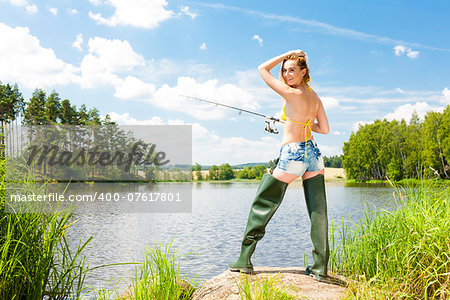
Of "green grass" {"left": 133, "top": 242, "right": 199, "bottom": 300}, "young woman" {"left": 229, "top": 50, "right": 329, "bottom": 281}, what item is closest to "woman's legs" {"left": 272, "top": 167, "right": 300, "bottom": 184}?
"young woman" {"left": 229, "top": 50, "right": 329, "bottom": 281}

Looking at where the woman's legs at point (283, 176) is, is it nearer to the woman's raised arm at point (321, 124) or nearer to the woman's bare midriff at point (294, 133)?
the woman's bare midriff at point (294, 133)

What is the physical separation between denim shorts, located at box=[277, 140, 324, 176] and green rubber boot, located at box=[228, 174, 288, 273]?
7.3 inches

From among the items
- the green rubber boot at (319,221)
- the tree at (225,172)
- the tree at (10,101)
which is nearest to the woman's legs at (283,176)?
the green rubber boot at (319,221)

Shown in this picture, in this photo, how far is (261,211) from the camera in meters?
4.38

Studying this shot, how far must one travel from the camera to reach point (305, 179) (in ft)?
14.7

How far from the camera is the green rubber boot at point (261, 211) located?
14.3 feet

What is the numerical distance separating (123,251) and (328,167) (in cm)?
7993

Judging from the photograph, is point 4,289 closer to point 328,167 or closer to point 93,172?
point 93,172

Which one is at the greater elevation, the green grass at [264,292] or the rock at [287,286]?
the green grass at [264,292]

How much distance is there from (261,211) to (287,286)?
818 millimetres

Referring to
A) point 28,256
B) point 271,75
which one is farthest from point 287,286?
point 28,256

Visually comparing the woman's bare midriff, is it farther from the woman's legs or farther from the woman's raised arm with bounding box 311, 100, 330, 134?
the woman's legs

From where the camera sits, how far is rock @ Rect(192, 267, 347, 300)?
404 centimetres

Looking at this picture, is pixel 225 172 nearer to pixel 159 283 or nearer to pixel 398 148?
pixel 398 148
